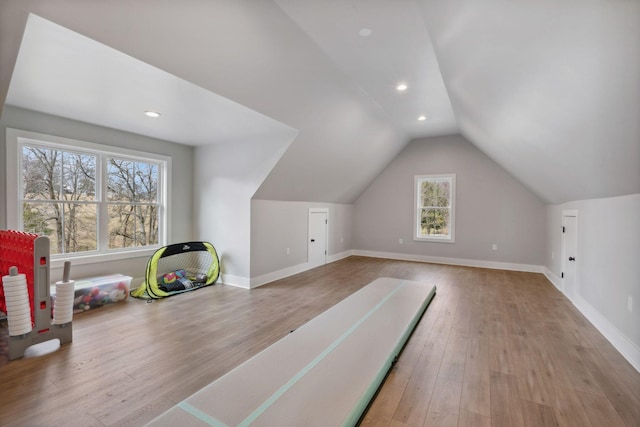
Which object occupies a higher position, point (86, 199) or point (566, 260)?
point (86, 199)

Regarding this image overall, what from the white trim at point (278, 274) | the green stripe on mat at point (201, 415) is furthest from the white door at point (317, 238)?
the green stripe on mat at point (201, 415)

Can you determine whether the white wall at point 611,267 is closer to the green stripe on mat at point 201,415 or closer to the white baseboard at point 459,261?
the white baseboard at point 459,261

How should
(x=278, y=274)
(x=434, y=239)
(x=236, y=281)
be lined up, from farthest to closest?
(x=434, y=239)
(x=278, y=274)
(x=236, y=281)

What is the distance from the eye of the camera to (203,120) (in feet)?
11.5

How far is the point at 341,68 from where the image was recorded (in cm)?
311

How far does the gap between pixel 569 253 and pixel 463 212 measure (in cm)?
247

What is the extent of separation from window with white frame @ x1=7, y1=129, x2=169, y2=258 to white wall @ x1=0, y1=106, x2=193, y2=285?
8cm

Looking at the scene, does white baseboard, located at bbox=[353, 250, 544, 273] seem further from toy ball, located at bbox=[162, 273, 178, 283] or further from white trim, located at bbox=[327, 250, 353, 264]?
toy ball, located at bbox=[162, 273, 178, 283]

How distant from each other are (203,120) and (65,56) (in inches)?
59.5

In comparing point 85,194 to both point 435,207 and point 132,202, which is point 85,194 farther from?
point 435,207

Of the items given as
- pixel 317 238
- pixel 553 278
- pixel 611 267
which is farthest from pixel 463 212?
pixel 611 267

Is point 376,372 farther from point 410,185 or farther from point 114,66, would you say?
point 410,185

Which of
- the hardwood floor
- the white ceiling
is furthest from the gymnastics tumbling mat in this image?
the white ceiling

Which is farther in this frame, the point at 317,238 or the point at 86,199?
the point at 317,238
